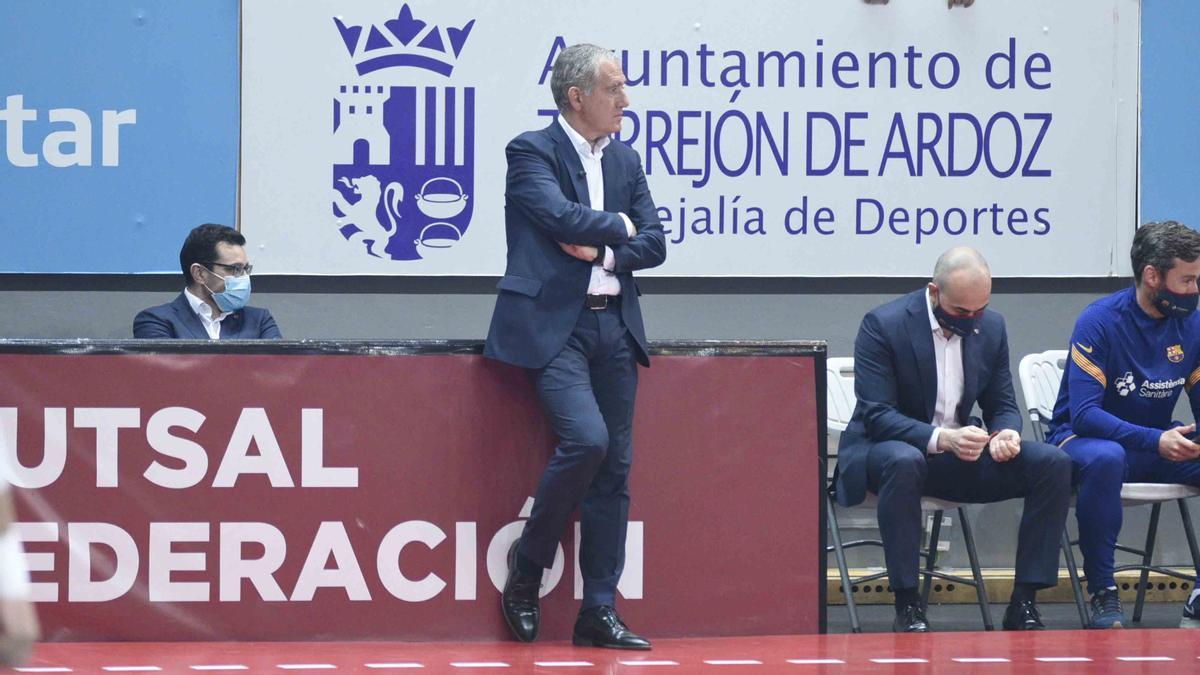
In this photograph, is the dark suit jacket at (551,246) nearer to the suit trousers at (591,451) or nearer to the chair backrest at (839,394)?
the suit trousers at (591,451)

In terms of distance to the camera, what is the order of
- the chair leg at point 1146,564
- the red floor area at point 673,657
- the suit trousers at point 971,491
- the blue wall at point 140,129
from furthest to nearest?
the blue wall at point 140,129 < the chair leg at point 1146,564 < the suit trousers at point 971,491 < the red floor area at point 673,657

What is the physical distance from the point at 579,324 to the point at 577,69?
2.57 ft

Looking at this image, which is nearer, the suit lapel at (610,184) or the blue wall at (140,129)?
the suit lapel at (610,184)

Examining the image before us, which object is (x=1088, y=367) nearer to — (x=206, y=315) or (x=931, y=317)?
(x=931, y=317)

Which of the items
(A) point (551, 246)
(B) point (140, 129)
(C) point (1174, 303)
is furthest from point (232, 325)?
(C) point (1174, 303)

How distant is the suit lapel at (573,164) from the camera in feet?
16.1

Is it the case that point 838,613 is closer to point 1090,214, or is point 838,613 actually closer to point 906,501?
point 906,501

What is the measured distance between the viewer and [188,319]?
5898mm

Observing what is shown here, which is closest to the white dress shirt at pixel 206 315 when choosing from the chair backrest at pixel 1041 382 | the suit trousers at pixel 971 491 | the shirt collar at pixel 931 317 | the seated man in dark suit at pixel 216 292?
the seated man in dark suit at pixel 216 292

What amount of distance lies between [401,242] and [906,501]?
2461 millimetres

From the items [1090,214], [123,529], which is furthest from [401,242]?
[1090,214]

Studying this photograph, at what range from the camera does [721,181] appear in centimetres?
671

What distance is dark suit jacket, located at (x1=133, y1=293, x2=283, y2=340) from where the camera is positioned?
5747 mm

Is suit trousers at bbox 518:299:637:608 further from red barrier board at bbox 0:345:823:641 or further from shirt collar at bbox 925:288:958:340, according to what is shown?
shirt collar at bbox 925:288:958:340
